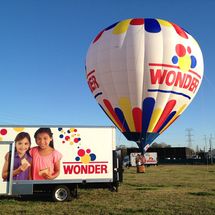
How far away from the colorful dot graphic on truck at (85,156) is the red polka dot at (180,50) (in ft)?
48.8

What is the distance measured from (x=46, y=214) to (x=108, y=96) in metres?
16.9

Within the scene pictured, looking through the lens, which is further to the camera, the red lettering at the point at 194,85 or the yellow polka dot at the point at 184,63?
the red lettering at the point at 194,85

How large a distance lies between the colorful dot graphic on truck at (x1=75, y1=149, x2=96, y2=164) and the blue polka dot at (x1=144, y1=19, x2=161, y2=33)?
15242 mm

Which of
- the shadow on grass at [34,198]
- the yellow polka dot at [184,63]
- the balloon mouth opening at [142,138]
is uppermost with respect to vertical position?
the yellow polka dot at [184,63]

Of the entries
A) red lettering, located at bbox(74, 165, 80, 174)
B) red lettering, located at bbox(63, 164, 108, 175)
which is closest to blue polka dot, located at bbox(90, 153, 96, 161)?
red lettering, located at bbox(63, 164, 108, 175)

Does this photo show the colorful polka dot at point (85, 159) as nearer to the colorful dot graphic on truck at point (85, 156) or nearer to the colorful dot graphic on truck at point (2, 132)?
the colorful dot graphic on truck at point (85, 156)

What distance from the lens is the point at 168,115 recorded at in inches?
1150

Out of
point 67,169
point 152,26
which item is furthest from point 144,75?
point 67,169

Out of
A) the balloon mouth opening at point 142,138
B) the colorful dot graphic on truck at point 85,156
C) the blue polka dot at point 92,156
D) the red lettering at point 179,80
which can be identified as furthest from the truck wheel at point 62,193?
the red lettering at point 179,80

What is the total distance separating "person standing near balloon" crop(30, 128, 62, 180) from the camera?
16.1 meters

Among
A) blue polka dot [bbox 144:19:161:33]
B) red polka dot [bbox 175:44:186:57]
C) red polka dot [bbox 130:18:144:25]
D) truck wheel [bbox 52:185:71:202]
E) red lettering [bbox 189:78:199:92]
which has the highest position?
red polka dot [bbox 130:18:144:25]

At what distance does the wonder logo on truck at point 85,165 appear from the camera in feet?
53.8

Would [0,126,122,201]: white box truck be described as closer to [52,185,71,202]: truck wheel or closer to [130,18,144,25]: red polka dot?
[52,185,71,202]: truck wheel

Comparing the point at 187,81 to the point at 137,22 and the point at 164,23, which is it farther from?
the point at 137,22
